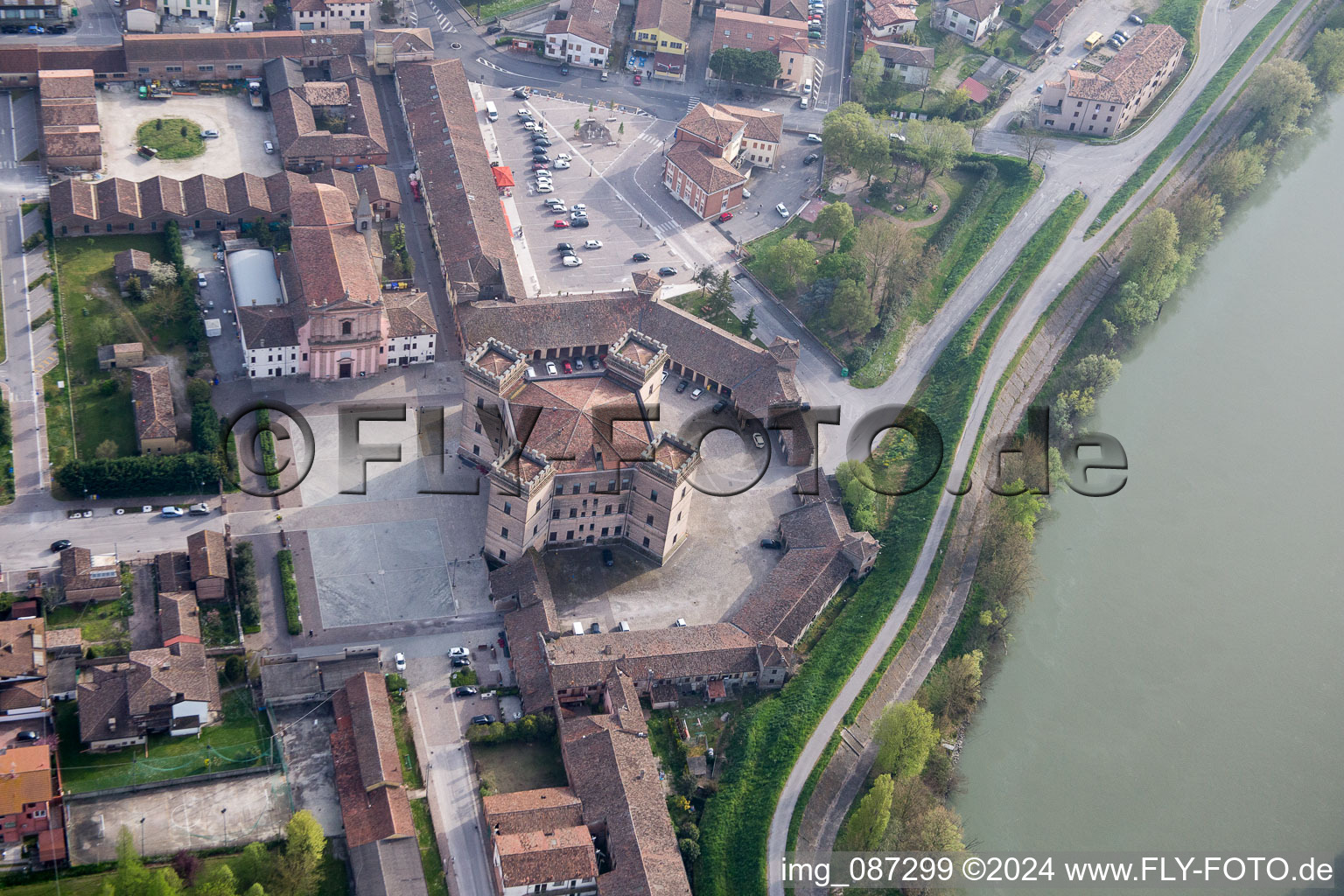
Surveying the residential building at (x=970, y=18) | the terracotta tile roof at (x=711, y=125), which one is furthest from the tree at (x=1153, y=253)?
the residential building at (x=970, y=18)

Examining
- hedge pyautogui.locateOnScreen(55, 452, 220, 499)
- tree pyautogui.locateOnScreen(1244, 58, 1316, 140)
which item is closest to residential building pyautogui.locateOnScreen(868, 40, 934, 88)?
tree pyautogui.locateOnScreen(1244, 58, 1316, 140)

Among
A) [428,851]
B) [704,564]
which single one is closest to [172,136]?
[704,564]

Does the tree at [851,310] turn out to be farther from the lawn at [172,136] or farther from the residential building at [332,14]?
the residential building at [332,14]

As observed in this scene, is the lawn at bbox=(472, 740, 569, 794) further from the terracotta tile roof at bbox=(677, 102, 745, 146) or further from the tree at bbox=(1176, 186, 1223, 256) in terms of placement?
the tree at bbox=(1176, 186, 1223, 256)

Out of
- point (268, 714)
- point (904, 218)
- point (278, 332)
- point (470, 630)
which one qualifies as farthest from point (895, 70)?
point (268, 714)

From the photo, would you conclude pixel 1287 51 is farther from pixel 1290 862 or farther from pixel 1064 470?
pixel 1290 862
